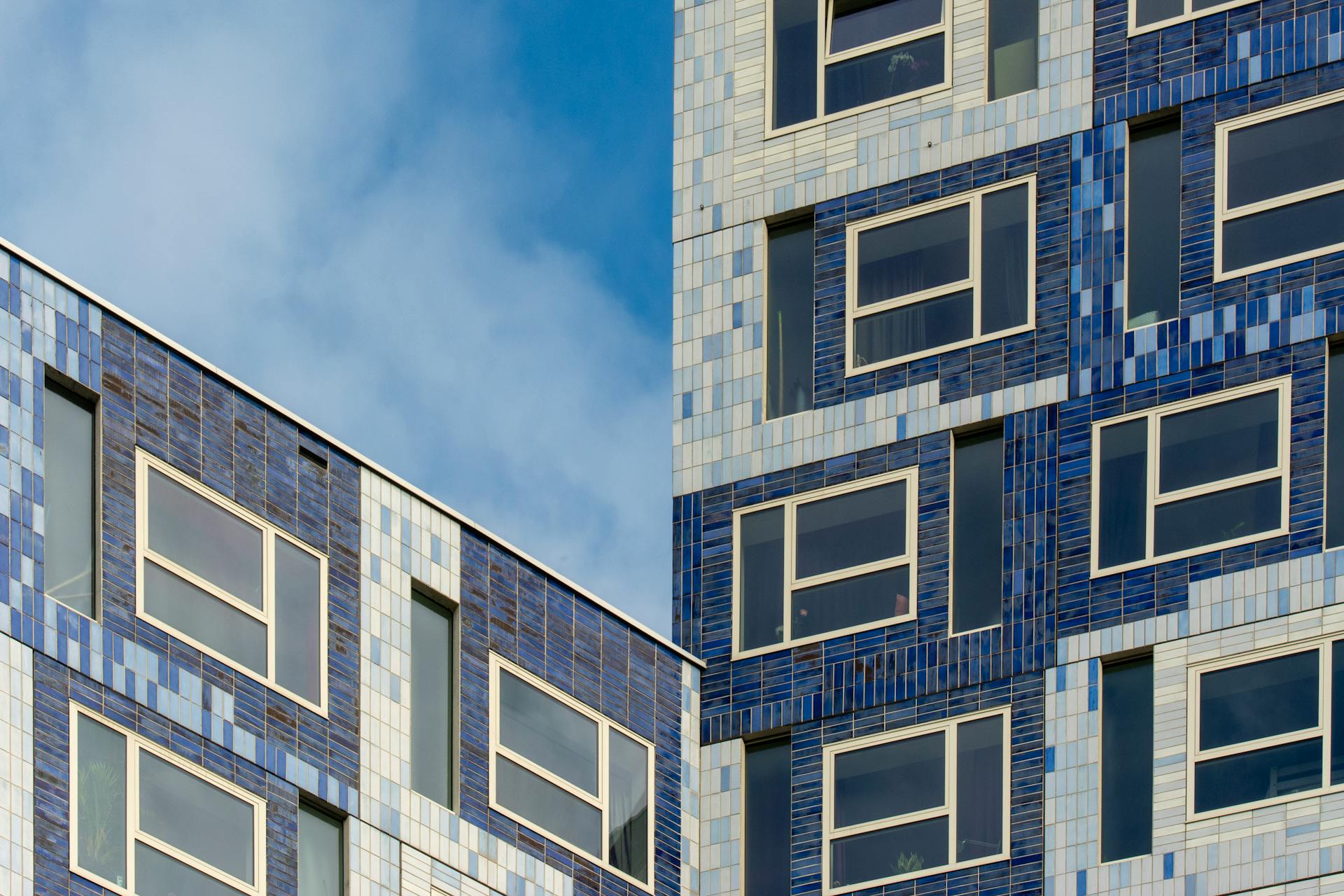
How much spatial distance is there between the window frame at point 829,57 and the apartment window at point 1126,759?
8569 millimetres

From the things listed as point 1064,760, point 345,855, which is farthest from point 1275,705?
point 345,855

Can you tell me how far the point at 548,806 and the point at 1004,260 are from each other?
9124mm

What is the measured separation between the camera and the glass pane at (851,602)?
4147cm

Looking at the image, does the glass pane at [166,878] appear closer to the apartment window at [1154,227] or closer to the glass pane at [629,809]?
the glass pane at [629,809]

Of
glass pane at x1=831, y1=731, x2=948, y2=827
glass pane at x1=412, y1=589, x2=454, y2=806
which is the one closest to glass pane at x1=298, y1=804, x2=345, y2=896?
glass pane at x1=412, y1=589, x2=454, y2=806

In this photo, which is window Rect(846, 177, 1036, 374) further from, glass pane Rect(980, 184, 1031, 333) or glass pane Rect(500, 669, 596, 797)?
glass pane Rect(500, 669, 596, 797)

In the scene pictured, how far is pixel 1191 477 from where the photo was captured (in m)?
39.9

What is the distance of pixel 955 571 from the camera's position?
4119 cm

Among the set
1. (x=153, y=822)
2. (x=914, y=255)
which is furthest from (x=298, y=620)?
(x=914, y=255)

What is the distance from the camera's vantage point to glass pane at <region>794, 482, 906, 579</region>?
137 ft

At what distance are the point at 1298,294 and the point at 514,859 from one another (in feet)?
37.8

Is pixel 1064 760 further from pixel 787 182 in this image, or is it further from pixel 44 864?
pixel 44 864

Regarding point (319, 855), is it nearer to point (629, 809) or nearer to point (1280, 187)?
point (629, 809)

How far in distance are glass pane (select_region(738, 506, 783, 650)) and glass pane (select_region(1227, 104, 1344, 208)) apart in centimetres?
715
